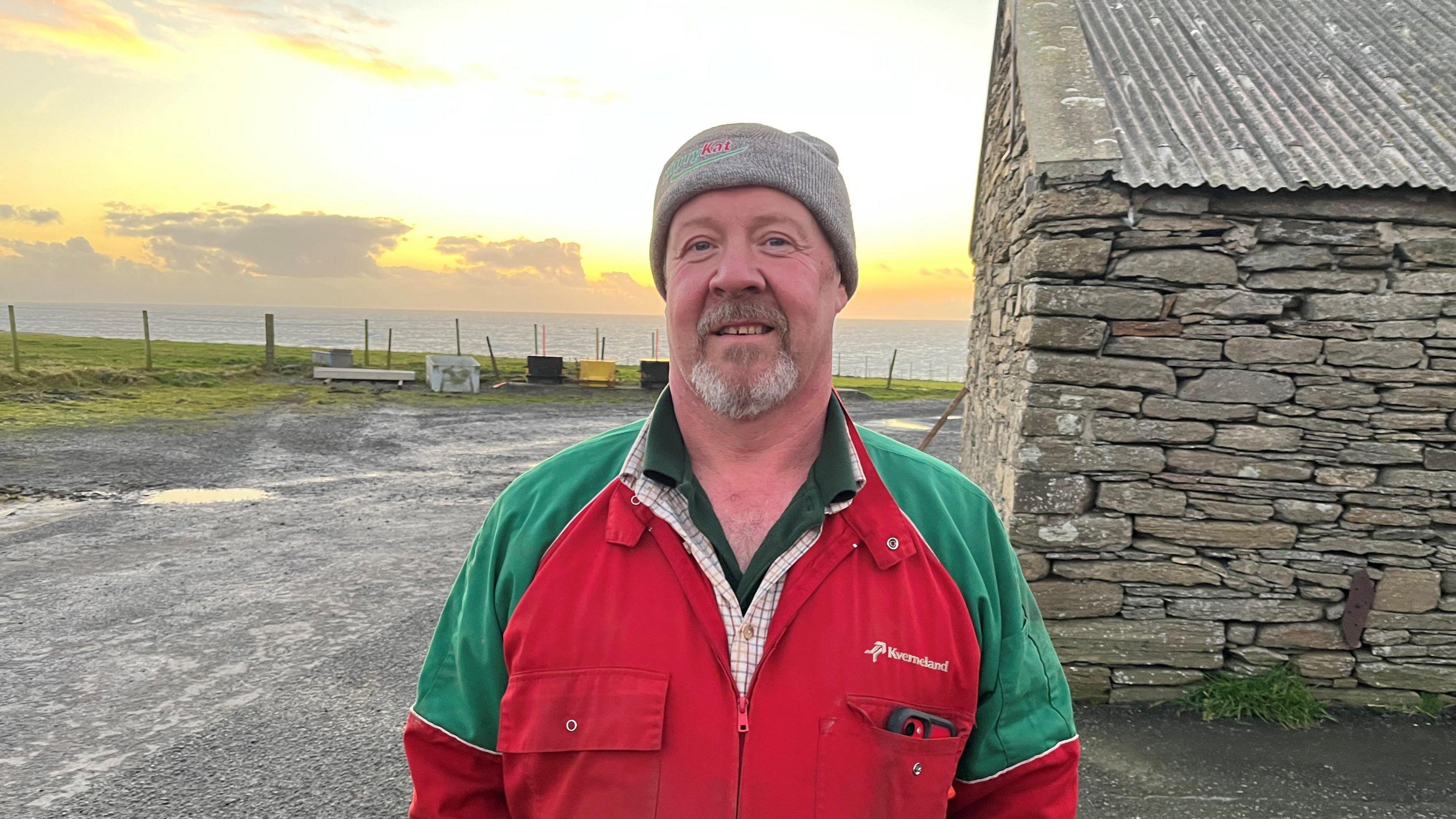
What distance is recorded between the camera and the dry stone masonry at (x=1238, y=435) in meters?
4.46

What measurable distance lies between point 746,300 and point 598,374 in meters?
20.3

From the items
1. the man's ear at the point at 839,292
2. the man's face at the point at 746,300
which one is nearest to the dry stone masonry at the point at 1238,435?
the man's ear at the point at 839,292

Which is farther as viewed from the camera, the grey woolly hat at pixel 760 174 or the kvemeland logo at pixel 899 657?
the grey woolly hat at pixel 760 174

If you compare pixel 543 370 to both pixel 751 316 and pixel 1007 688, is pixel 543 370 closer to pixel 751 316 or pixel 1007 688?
pixel 751 316

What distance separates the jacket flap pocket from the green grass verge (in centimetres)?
445

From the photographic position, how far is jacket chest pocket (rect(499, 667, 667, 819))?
162cm

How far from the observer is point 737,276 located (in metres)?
1.85

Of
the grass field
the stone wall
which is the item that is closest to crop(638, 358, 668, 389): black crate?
the grass field

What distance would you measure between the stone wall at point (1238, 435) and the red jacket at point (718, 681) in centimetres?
311

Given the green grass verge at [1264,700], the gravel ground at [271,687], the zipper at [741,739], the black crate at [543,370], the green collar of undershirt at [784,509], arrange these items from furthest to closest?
the black crate at [543,370] → the green grass verge at [1264,700] → the gravel ground at [271,687] → the green collar of undershirt at [784,509] → the zipper at [741,739]

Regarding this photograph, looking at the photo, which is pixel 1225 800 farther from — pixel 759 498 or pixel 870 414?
pixel 870 414

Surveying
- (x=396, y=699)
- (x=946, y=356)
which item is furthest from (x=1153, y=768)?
(x=946, y=356)

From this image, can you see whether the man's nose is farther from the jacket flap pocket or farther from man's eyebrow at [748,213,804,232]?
the jacket flap pocket

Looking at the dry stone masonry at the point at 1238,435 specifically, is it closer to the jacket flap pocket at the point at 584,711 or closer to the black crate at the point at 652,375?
the jacket flap pocket at the point at 584,711
